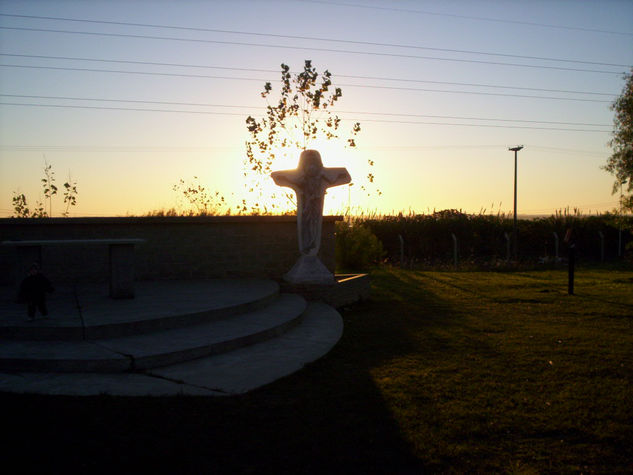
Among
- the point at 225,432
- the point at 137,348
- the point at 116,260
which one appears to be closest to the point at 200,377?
the point at 137,348

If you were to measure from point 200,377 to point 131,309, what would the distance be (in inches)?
91.8

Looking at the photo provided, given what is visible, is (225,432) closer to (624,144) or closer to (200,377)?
(200,377)

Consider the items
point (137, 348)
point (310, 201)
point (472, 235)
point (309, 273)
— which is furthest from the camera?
point (472, 235)

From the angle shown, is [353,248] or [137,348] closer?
[137,348]

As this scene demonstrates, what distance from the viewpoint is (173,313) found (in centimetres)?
687

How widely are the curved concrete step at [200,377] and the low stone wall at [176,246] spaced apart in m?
4.54

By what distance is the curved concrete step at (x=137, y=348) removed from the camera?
524 cm

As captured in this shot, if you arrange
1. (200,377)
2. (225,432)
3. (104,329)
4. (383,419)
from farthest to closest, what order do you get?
(104,329)
(200,377)
(383,419)
(225,432)

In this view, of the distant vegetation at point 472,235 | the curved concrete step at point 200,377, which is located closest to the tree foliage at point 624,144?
the distant vegetation at point 472,235

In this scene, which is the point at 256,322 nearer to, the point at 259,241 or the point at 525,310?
the point at 259,241

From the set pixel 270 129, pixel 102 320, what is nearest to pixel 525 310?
pixel 102 320

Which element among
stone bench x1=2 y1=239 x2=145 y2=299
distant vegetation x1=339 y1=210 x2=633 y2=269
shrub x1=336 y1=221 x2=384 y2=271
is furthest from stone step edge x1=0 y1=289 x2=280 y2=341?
distant vegetation x1=339 y1=210 x2=633 y2=269

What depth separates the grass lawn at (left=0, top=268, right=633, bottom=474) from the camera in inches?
144

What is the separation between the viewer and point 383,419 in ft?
14.7
